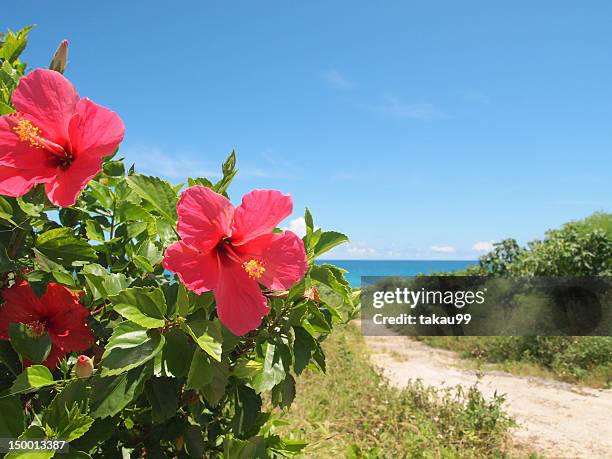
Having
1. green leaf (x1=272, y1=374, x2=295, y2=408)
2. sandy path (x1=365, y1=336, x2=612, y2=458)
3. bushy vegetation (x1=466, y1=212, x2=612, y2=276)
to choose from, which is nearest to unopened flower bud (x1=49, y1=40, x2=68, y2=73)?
green leaf (x1=272, y1=374, x2=295, y2=408)

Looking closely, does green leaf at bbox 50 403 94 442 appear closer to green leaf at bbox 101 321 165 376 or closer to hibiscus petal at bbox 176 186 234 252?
green leaf at bbox 101 321 165 376

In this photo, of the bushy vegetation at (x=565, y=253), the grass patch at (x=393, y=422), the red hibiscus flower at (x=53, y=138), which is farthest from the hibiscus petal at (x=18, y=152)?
the bushy vegetation at (x=565, y=253)

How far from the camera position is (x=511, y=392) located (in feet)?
18.8

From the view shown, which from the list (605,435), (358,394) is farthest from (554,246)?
(358,394)

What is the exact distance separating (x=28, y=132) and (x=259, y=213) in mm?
370

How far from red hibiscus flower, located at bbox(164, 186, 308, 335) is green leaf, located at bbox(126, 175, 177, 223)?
14 cm

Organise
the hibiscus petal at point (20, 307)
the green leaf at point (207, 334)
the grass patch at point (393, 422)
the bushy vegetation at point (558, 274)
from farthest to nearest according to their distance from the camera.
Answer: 1. the bushy vegetation at point (558, 274)
2. the grass patch at point (393, 422)
3. the hibiscus petal at point (20, 307)
4. the green leaf at point (207, 334)

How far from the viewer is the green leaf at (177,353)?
72 cm

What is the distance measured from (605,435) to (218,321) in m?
4.84

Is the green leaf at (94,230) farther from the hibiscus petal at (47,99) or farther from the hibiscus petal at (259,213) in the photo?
the hibiscus petal at (259,213)

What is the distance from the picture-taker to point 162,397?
2.68 feet

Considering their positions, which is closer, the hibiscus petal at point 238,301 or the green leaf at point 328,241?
the hibiscus petal at point 238,301

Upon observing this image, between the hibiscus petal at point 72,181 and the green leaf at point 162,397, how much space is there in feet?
1.08

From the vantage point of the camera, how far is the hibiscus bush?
70 centimetres
